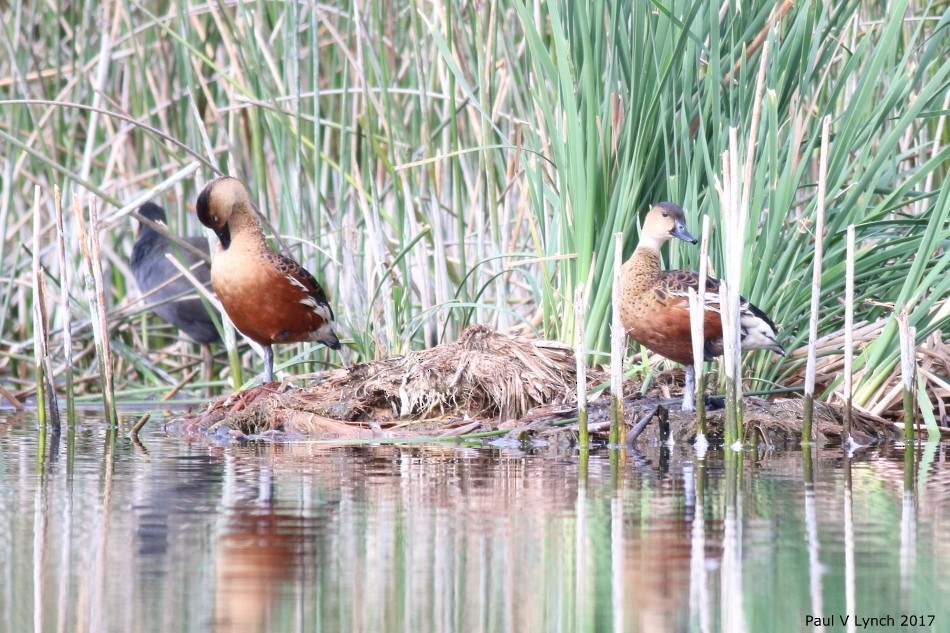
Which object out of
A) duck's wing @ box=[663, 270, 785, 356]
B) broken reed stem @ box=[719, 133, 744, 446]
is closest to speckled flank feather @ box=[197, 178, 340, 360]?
duck's wing @ box=[663, 270, 785, 356]

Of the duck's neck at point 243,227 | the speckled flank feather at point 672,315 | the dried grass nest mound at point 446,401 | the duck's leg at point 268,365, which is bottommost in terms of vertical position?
the dried grass nest mound at point 446,401

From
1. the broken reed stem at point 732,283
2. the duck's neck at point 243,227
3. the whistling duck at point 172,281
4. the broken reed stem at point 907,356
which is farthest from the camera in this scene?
the whistling duck at point 172,281

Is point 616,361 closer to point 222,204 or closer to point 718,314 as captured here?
point 718,314

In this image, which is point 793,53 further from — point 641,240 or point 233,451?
point 233,451

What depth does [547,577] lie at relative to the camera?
3.29 metres

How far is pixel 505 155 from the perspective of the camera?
7.93 metres

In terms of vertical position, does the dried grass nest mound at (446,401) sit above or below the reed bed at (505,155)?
below

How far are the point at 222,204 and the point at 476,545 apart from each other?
12.7 feet

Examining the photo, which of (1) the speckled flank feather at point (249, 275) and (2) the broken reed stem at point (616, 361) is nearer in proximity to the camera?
(2) the broken reed stem at point (616, 361)

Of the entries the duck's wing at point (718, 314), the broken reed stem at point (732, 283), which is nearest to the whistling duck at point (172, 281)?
the duck's wing at point (718, 314)

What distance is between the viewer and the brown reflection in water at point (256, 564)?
2.95 meters

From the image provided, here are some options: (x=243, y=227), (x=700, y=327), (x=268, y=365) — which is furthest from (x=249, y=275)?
(x=700, y=327)

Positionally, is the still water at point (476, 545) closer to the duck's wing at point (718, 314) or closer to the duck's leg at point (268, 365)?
the duck's wing at point (718, 314)

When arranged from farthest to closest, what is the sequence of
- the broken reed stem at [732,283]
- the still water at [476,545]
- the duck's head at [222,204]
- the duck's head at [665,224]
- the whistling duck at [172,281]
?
1. the whistling duck at [172,281]
2. the duck's head at [222,204]
3. the duck's head at [665,224]
4. the broken reed stem at [732,283]
5. the still water at [476,545]
